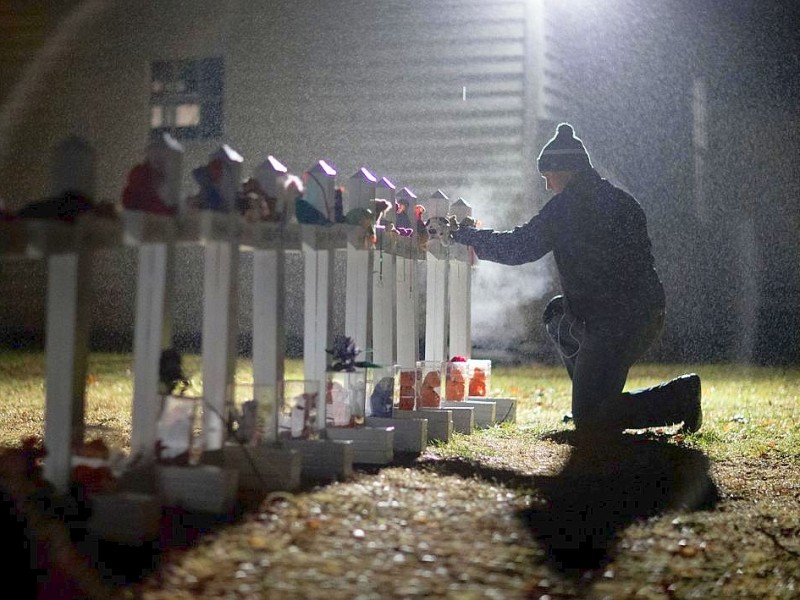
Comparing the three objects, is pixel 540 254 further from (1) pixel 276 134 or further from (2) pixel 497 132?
→ (1) pixel 276 134

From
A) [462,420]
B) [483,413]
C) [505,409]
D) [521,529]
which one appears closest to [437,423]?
[462,420]

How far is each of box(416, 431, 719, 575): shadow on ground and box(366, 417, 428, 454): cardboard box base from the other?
0.87 feet

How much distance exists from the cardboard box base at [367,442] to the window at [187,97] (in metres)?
9.71

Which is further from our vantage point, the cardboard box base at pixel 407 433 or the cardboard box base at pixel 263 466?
the cardboard box base at pixel 407 433

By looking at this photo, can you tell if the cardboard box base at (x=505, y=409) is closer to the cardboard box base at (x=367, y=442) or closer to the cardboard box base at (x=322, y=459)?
the cardboard box base at (x=367, y=442)

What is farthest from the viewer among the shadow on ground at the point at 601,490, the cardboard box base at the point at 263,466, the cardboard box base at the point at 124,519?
the cardboard box base at the point at 263,466

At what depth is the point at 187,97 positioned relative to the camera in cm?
1467

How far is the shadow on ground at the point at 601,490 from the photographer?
4.08 meters

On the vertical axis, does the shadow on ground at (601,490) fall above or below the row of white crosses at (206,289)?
below

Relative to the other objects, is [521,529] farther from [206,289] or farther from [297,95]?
[297,95]

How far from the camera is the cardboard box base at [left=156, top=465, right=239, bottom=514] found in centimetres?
394

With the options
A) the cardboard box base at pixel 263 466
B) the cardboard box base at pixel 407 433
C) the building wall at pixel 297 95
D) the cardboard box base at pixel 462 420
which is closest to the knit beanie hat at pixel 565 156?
the cardboard box base at pixel 462 420

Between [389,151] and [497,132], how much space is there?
1.38 metres

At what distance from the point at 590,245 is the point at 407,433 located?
1.79m
